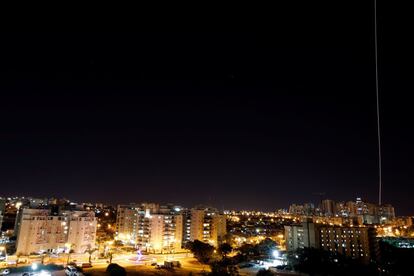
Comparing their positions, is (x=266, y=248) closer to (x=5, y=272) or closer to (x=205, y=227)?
(x=205, y=227)

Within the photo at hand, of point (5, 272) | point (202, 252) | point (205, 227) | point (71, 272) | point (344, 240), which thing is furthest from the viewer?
point (205, 227)

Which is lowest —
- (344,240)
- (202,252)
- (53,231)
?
(202,252)

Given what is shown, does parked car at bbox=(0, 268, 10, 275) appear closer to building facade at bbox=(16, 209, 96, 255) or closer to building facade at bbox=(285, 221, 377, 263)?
building facade at bbox=(16, 209, 96, 255)

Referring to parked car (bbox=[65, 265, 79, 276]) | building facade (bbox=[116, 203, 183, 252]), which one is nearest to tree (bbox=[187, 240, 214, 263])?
building facade (bbox=[116, 203, 183, 252])

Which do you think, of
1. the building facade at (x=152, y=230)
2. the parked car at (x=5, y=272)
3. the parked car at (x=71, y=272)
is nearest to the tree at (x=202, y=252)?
the building facade at (x=152, y=230)

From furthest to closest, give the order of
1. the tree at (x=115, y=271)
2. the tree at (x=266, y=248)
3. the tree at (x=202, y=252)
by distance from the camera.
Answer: the tree at (x=266, y=248) → the tree at (x=202, y=252) → the tree at (x=115, y=271)

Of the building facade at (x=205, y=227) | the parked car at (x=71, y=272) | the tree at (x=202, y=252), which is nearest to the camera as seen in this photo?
the parked car at (x=71, y=272)

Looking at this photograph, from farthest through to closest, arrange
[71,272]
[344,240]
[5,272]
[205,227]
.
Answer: [205,227]
[344,240]
[71,272]
[5,272]

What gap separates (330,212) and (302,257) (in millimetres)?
81822

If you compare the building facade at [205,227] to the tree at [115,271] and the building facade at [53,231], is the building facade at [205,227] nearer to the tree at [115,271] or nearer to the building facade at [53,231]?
the building facade at [53,231]

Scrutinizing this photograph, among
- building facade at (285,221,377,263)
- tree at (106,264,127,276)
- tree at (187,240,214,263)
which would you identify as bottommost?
tree at (106,264,127,276)

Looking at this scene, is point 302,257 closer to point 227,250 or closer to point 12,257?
point 227,250

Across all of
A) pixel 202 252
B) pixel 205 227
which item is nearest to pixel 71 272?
Answer: pixel 202 252

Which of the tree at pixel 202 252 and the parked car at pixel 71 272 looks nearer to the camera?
the parked car at pixel 71 272
